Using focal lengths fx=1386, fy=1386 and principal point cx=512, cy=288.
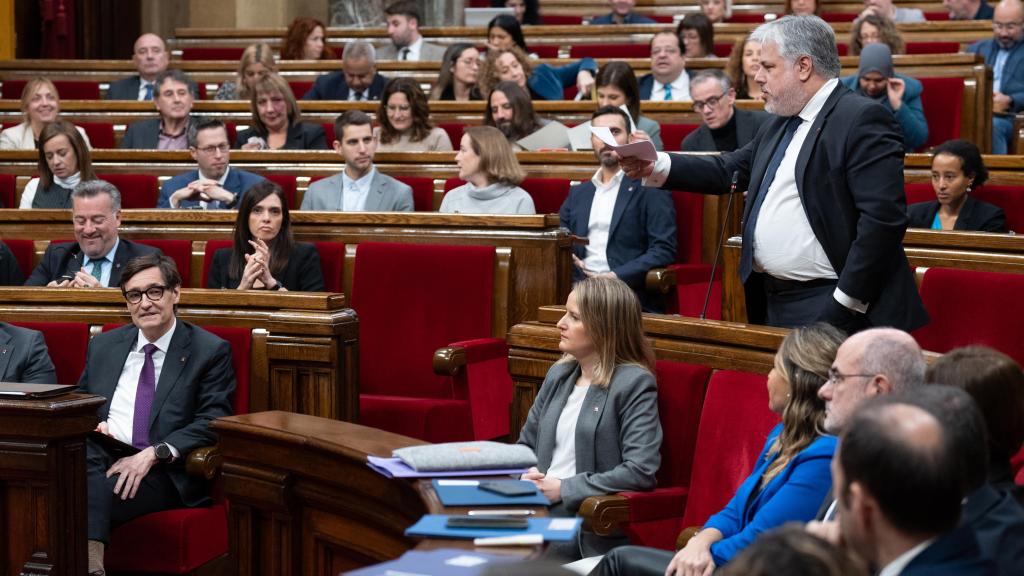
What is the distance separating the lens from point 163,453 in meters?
Result: 3.01

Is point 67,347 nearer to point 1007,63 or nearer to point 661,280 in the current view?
point 661,280

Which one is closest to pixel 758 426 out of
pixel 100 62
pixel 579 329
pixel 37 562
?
pixel 579 329

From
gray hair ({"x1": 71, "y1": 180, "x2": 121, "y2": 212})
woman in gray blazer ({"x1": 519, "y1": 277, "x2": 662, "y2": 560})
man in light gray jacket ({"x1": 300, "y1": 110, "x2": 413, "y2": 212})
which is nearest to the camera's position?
woman in gray blazer ({"x1": 519, "y1": 277, "x2": 662, "y2": 560})

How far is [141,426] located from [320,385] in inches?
16.7

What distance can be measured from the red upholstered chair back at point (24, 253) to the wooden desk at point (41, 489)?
4.60ft

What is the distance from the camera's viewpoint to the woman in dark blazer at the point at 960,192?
155 inches

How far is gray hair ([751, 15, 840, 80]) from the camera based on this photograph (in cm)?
256

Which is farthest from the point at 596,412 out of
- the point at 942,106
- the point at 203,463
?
the point at 942,106

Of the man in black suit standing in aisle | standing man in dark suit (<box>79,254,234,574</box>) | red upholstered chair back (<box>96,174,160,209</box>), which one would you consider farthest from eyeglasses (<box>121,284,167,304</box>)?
red upholstered chair back (<box>96,174,160,209</box>)

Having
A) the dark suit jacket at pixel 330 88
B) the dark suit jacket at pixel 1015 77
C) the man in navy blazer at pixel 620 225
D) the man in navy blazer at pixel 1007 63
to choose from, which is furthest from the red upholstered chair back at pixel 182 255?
the dark suit jacket at pixel 1015 77

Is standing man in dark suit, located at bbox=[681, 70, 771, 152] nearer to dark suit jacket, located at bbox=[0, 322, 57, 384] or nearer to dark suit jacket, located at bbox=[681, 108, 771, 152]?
dark suit jacket, located at bbox=[681, 108, 771, 152]

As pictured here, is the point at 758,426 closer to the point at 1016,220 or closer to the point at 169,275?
the point at 169,275

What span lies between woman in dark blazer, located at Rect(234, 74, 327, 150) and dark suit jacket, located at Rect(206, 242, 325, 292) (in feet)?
4.80

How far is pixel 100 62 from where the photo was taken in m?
7.04
